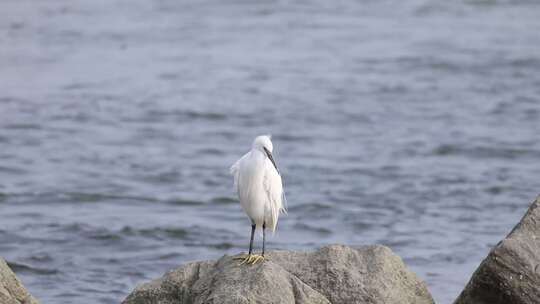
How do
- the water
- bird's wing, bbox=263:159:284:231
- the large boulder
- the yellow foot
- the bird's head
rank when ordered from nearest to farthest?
the large boulder → the yellow foot → the bird's head → bird's wing, bbox=263:159:284:231 → the water

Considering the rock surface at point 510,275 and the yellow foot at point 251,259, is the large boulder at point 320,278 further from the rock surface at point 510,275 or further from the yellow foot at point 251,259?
the rock surface at point 510,275

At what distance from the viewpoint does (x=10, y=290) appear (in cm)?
765

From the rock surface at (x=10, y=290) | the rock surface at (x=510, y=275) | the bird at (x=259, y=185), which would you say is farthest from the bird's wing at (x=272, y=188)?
the rock surface at (x=10, y=290)

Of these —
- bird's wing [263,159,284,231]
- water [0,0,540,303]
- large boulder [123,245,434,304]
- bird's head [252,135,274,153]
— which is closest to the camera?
large boulder [123,245,434,304]

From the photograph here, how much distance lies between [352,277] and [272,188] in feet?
2.87

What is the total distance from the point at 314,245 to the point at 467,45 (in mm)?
10412

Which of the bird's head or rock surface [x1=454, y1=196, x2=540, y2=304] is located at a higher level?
the bird's head

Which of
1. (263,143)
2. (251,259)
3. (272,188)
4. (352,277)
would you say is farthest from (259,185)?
(352,277)

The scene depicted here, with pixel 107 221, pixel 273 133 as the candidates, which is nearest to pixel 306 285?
pixel 107 221

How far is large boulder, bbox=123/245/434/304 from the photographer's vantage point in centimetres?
728

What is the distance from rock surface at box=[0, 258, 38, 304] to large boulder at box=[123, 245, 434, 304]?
2.45 feet

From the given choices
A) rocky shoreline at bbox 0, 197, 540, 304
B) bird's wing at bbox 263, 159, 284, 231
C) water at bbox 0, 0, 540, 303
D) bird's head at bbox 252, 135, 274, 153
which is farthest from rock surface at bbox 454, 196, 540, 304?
water at bbox 0, 0, 540, 303

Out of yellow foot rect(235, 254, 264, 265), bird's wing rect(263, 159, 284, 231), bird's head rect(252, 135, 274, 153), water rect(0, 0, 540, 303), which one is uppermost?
bird's head rect(252, 135, 274, 153)

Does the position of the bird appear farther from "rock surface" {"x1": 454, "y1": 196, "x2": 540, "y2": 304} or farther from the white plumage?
"rock surface" {"x1": 454, "y1": 196, "x2": 540, "y2": 304}
